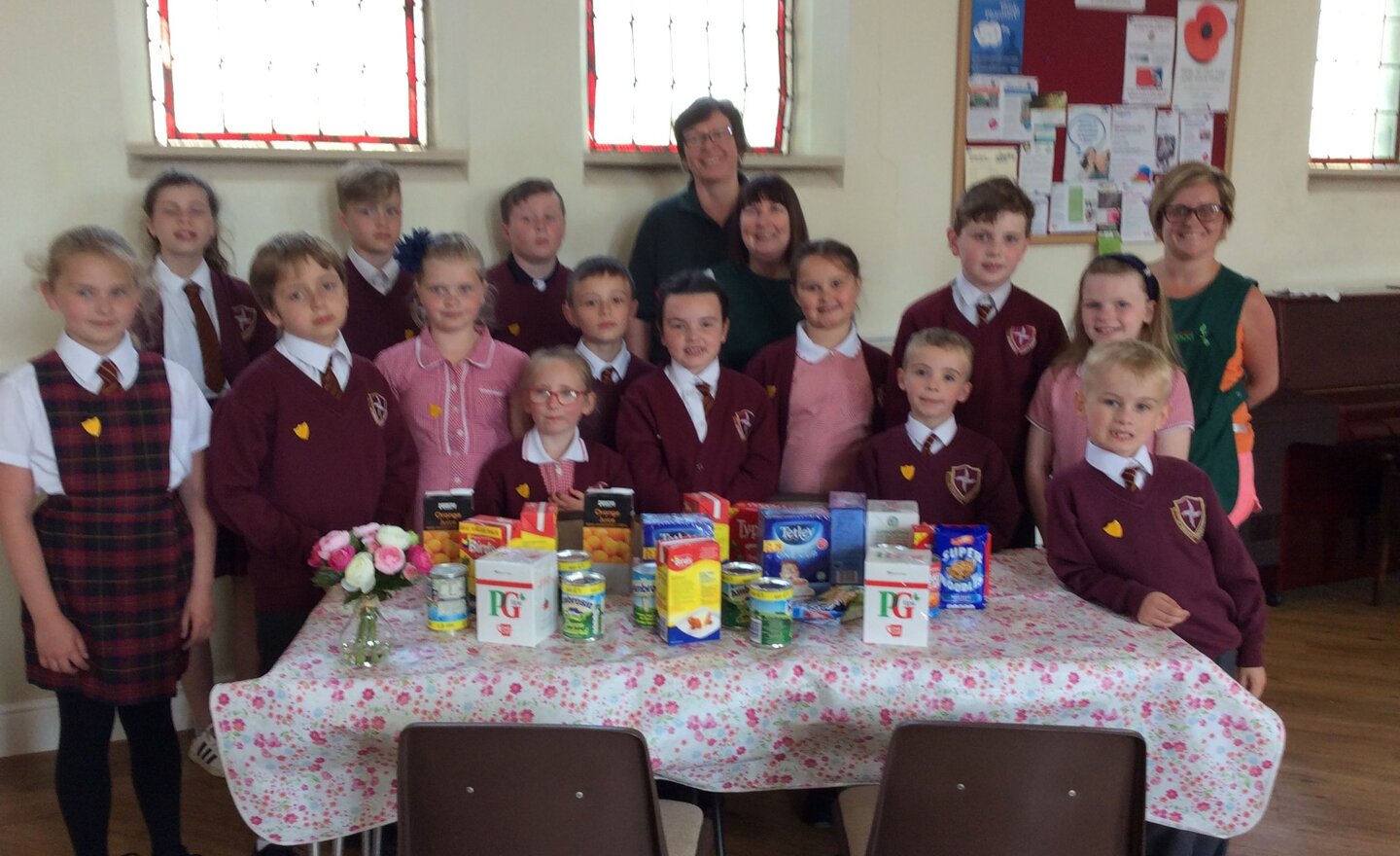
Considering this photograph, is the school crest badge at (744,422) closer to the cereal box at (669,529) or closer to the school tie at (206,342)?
the cereal box at (669,529)

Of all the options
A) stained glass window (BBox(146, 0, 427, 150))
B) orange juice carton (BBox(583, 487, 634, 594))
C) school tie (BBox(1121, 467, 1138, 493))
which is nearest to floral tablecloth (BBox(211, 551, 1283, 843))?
orange juice carton (BBox(583, 487, 634, 594))

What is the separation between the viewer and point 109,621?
85.6 inches

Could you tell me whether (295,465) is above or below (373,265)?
below

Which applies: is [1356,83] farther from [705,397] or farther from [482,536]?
[482,536]

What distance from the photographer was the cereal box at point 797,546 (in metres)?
1.93

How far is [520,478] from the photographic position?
7.85ft

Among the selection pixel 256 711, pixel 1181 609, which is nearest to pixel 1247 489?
pixel 1181 609

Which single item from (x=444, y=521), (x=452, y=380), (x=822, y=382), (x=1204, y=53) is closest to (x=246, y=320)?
(x=452, y=380)

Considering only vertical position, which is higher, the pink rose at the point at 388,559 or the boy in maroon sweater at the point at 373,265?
the boy in maroon sweater at the point at 373,265

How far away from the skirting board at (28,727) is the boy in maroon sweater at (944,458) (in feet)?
6.79

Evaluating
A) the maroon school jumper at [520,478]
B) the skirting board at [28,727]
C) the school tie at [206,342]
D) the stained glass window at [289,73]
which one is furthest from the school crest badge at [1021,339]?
the skirting board at [28,727]

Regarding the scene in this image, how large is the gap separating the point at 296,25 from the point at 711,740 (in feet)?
8.17

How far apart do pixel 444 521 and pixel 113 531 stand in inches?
28.1

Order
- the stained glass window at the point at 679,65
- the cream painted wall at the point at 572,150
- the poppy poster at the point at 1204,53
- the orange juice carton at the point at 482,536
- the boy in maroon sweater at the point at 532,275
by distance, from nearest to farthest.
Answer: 1. the orange juice carton at the point at 482,536
2. the cream painted wall at the point at 572,150
3. the boy in maroon sweater at the point at 532,275
4. the stained glass window at the point at 679,65
5. the poppy poster at the point at 1204,53
